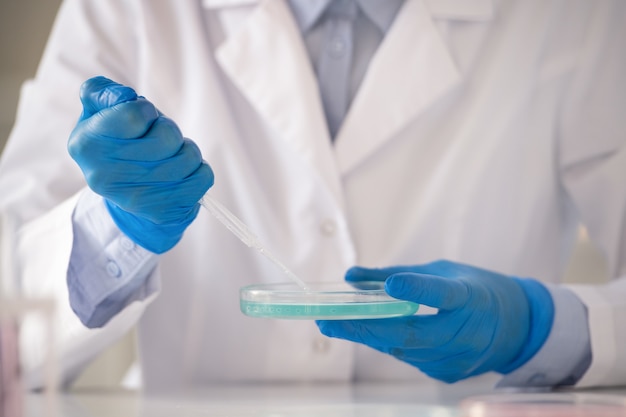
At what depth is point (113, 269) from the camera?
1.29m

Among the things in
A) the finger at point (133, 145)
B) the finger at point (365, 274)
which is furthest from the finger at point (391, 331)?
the finger at point (133, 145)

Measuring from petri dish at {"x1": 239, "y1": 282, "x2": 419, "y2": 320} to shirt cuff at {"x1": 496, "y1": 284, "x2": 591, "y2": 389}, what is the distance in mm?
348

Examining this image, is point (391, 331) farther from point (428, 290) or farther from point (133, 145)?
point (133, 145)

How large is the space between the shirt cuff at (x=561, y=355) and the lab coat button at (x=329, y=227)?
0.44m

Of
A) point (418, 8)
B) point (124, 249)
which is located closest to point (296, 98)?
point (418, 8)

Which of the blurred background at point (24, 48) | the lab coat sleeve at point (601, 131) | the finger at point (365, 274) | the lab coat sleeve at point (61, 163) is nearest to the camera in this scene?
the finger at point (365, 274)

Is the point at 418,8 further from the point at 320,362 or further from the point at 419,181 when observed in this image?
the point at 320,362

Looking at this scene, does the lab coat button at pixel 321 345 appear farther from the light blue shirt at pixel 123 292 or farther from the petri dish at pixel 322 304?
the petri dish at pixel 322 304

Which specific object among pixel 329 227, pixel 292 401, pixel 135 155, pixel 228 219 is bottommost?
pixel 292 401

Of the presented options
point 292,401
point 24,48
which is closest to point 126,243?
point 292,401

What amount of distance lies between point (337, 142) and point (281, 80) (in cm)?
17

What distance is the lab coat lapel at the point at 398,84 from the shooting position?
1.59m

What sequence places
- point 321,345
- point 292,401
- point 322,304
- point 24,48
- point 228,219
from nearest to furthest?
1. point 322,304
2. point 228,219
3. point 292,401
4. point 321,345
5. point 24,48

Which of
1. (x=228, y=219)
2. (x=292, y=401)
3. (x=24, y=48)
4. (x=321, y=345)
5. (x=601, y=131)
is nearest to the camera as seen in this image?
(x=228, y=219)
